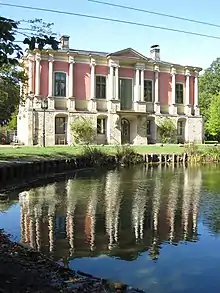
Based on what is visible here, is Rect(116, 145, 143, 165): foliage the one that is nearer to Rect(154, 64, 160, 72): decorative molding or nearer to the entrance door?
the entrance door

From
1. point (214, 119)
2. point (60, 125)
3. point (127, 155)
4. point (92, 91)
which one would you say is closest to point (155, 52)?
point (92, 91)

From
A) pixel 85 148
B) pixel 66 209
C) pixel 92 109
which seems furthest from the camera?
pixel 92 109

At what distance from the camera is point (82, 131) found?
43.3 meters

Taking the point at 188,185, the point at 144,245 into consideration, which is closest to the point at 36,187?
the point at 188,185

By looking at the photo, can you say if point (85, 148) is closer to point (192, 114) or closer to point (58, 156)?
point (58, 156)

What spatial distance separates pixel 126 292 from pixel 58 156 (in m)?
23.0

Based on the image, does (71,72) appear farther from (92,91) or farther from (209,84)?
(209,84)

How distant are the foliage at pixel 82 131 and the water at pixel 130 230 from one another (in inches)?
896

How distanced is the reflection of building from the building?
72.0 feet

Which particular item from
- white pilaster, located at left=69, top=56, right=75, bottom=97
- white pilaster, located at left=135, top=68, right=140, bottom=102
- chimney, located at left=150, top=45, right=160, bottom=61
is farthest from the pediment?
white pilaster, located at left=69, top=56, right=75, bottom=97

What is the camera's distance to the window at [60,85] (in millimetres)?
43469

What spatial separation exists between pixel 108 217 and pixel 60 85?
32.0 meters

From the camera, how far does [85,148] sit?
1278 inches

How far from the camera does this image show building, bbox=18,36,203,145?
4256 cm
